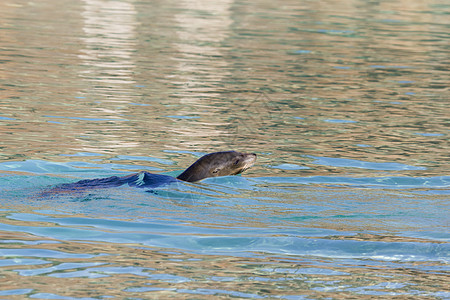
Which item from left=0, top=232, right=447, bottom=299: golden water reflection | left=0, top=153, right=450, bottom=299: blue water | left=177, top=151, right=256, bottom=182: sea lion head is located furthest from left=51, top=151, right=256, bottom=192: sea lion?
left=0, top=232, right=447, bottom=299: golden water reflection

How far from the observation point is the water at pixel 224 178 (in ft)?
21.2

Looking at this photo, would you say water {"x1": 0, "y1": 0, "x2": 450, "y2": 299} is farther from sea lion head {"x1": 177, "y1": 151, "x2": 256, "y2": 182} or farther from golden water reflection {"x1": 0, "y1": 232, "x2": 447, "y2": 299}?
sea lion head {"x1": 177, "y1": 151, "x2": 256, "y2": 182}

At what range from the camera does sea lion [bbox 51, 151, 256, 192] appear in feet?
29.9

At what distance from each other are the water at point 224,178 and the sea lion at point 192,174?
0.16 m

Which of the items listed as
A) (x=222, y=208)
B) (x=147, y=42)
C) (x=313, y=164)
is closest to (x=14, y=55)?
(x=147, y=42)

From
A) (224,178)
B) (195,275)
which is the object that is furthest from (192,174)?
Answer: (195,275)

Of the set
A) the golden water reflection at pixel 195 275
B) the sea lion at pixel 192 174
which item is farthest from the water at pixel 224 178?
the sea lion at pixel 192 174

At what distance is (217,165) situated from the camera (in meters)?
9.70

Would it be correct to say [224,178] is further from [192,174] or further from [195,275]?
[195,275]

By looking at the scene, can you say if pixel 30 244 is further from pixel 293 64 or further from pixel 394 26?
pixel 394 26

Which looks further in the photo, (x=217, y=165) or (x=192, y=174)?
(x=217, y=165)

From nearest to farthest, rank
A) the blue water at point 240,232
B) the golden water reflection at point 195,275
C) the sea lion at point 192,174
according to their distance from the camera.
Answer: the golden water reflection at point 195,275, the blue water at point 240,232, the sea lion at point 192,174

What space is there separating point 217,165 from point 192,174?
1.15ft

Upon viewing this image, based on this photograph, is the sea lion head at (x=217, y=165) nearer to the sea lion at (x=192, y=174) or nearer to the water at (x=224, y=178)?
the sea lion at (x=192, y=174)
